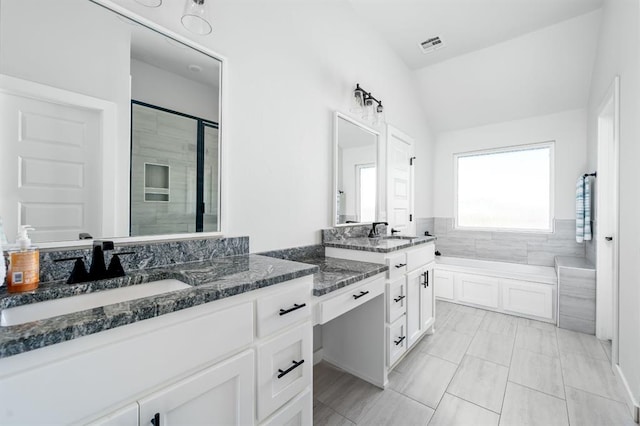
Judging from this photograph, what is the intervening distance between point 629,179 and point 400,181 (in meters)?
1.88

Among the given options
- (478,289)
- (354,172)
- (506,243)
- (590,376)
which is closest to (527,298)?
(478,289)

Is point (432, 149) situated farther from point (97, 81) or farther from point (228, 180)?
point (97, 81)

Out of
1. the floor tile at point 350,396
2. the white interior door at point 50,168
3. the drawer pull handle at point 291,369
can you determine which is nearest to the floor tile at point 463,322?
the floor tile at point 350,396

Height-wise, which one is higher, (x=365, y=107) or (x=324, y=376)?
(x=365, y=107)

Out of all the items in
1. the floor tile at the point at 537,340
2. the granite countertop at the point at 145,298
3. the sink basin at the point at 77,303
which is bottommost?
the floor tile at the point at 537,340

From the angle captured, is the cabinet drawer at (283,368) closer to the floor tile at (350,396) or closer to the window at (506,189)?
the floor tile at (350,396)

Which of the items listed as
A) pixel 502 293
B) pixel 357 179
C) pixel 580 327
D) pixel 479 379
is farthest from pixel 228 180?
Result: pixel 580 327

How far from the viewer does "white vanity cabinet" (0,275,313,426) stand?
0.61 metres

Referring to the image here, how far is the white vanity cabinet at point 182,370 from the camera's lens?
1.99ft

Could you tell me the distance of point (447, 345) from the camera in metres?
2.42

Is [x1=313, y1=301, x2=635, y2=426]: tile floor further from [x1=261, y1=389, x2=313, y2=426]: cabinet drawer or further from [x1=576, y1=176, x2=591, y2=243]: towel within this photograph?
[x1=576, y1=176, x2=591, y2=243]: towel

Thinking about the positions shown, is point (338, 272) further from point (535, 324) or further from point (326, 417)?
point (535, 324)

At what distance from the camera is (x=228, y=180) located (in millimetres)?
1544

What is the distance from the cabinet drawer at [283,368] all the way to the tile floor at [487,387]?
0.62m
